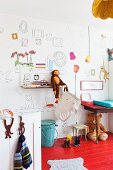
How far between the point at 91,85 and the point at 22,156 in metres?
2.48

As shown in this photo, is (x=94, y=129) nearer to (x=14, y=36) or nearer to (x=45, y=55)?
(x=45, y=55)

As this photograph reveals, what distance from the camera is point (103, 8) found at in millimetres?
1336

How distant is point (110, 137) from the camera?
12.6 ft

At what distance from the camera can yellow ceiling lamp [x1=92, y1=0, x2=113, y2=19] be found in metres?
1.31

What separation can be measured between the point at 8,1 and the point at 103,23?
1917mm

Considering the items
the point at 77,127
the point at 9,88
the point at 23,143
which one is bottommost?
the point at 77,127

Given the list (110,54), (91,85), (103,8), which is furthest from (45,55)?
(103,8)

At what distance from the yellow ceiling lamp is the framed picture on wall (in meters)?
2.60

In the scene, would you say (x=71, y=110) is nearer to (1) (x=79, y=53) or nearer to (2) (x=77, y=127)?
(2) (x=77, y=127)

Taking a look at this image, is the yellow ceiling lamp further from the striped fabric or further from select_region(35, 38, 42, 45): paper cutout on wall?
select_region(35, 38, 42, 45): paper cutout on wall

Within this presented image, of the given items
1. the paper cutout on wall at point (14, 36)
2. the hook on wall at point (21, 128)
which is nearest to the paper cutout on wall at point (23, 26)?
the paper cutout on wall at point (14, 36)

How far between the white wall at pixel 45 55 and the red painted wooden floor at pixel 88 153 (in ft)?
1.84

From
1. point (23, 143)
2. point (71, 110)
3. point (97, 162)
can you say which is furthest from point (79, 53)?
point (23, 143)

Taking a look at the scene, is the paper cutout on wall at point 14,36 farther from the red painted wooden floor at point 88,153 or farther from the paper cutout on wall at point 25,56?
the red painted wooden floor at point 88,153
